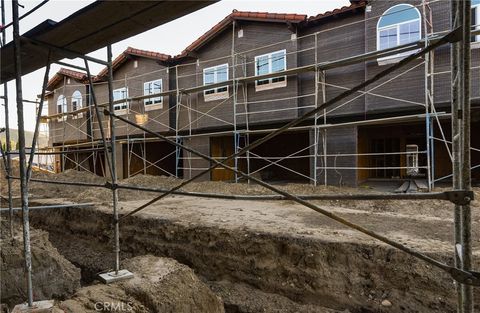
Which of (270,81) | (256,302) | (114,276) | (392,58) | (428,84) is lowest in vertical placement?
(256,302)

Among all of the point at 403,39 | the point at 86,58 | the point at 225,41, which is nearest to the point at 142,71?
the point at 225,41

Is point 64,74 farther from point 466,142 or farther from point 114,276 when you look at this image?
point 466,142

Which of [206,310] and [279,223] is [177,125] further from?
[206,310]

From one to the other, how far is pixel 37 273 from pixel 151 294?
2.46m

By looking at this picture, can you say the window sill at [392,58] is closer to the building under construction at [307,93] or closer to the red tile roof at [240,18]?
the building under construction at [307,93]

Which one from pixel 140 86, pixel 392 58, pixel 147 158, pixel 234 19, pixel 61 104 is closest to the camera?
pixel 392 58

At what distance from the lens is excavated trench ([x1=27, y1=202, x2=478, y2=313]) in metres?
4.49

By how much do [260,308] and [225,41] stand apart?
12.7 meters

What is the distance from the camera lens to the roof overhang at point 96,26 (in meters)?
2.75

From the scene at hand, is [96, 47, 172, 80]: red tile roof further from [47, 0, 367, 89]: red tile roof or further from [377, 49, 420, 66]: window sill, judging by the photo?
[377, 49, 420, 66]: window sill

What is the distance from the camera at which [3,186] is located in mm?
17625

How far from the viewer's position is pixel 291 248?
18.3 ft

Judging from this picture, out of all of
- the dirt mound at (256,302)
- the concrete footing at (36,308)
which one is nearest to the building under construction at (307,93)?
the dirt mound at (256,302)

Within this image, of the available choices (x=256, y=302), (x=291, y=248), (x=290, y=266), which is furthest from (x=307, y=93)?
(x=256, y=302)
